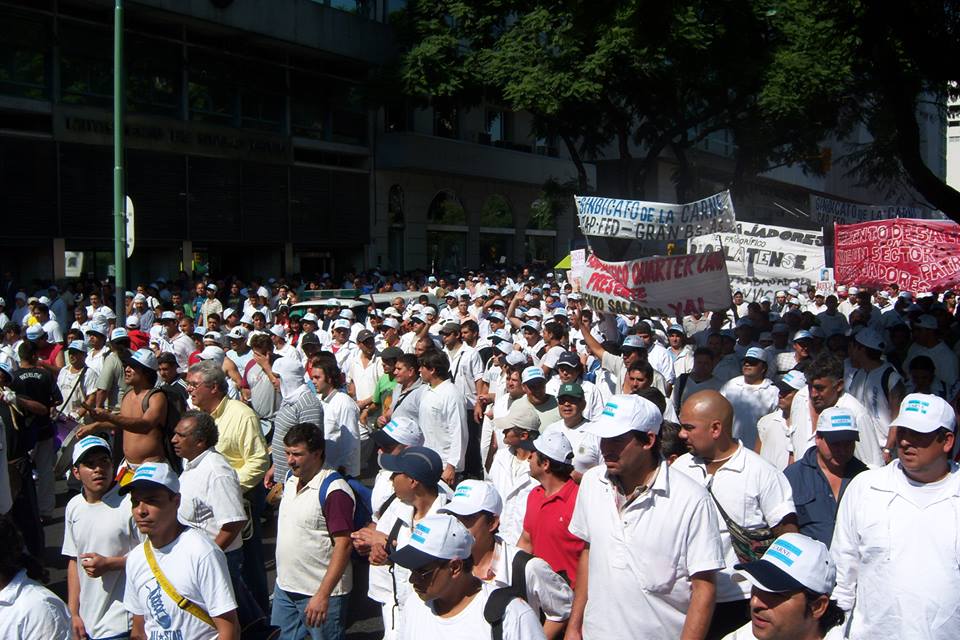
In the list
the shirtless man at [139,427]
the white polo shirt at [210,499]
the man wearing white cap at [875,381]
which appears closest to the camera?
the white polo shirt at [210,499]

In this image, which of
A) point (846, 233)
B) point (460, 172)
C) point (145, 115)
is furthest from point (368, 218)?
point (846, 233)

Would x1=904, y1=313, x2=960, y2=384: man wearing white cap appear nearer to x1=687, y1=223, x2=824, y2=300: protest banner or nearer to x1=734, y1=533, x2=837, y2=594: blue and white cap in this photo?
x1=687, y1=223, x2=824, y2=300: protest banner

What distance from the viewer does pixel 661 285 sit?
10562 mm

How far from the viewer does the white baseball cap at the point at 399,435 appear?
523cm

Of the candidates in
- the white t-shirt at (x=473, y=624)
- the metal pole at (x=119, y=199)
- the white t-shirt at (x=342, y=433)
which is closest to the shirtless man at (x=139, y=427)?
the white t-shirt at (x=342, y=433)

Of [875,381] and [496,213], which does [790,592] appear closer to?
[875,381]

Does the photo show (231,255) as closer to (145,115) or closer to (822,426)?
(145,115)

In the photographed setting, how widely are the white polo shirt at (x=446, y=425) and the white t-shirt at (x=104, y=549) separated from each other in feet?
9.84

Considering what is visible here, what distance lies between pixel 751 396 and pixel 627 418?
4.30 m

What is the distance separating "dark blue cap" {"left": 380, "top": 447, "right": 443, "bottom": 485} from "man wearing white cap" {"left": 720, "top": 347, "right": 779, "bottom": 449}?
3866 millimetres

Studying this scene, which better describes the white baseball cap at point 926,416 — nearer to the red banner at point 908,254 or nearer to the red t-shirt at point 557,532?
the red t-shirt at point 557,532

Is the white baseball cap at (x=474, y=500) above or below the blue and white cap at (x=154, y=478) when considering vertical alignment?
below

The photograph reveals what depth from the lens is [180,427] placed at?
540 centimetres

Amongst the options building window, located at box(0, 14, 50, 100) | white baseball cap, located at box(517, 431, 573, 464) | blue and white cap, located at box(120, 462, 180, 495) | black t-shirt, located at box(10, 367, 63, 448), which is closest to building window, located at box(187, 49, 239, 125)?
building window, located at box(0, 14, 50, 100)
